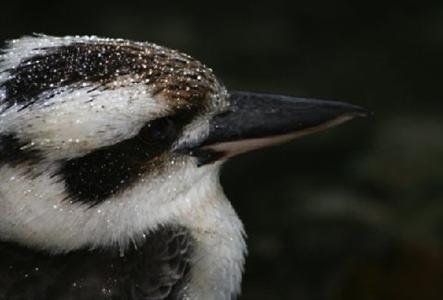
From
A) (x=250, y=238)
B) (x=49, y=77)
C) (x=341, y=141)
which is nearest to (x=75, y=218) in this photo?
(x=49, y=77)

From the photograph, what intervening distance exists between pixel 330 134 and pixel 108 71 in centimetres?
357

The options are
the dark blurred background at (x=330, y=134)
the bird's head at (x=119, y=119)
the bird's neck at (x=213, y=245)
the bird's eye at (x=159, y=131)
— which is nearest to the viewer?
the bird's head at (x=119, y=119)

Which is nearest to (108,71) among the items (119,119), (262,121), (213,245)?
(119,119)

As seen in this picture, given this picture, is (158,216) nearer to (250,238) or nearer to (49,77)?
(49,77)

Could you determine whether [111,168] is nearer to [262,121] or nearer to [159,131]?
[159,131]

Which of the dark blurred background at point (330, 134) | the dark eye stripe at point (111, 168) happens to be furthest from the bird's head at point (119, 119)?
the dark blurred background at point (330, 134)

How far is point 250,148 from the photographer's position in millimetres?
4164

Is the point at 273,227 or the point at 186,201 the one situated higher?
the point at 186,201

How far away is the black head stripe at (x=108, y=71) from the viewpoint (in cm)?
382

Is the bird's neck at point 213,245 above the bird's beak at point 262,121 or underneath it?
underneath

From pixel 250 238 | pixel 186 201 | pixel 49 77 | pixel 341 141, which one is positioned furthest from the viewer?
pixel 341 141

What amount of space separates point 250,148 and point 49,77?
686 mm

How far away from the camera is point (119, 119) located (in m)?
3.80

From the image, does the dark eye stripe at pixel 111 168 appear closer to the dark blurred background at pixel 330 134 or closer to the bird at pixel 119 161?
the bird at pixel 119 161
